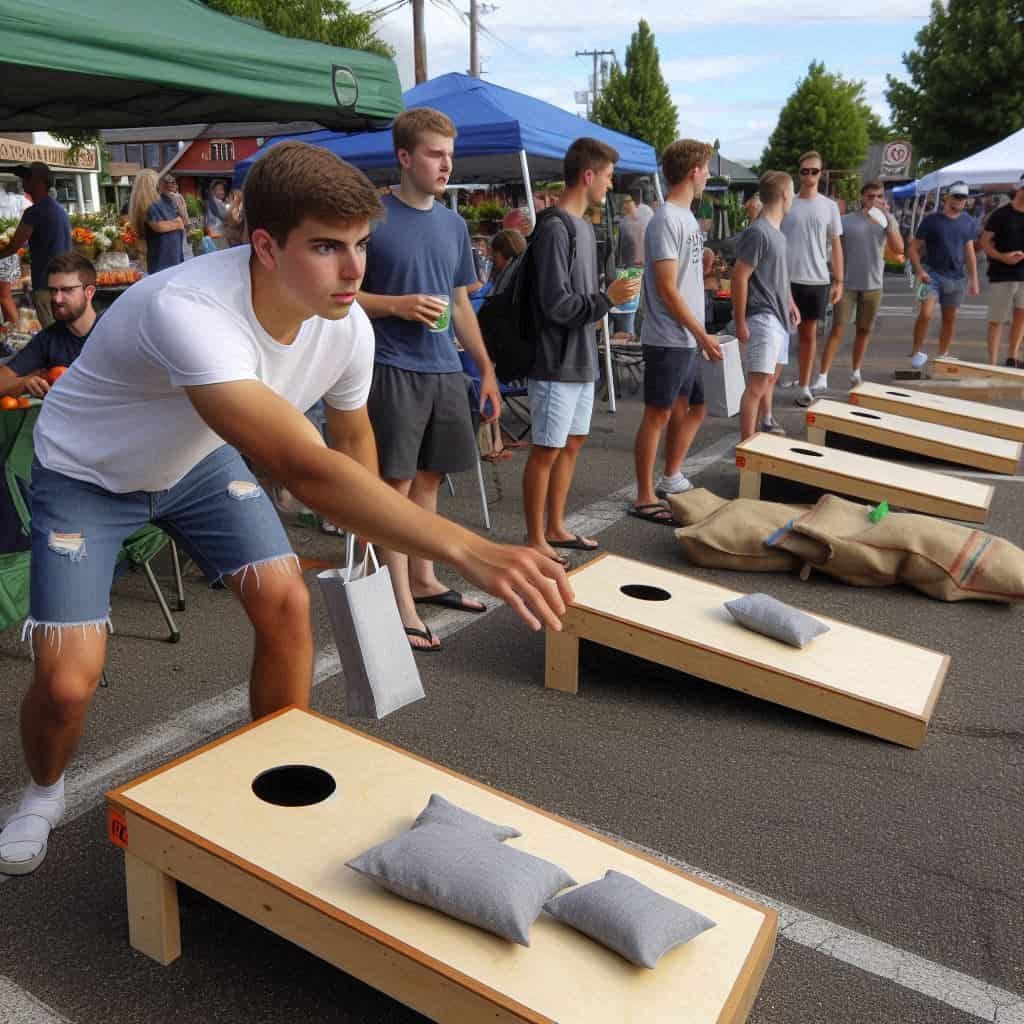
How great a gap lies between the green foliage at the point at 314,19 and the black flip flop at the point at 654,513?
1212 inches

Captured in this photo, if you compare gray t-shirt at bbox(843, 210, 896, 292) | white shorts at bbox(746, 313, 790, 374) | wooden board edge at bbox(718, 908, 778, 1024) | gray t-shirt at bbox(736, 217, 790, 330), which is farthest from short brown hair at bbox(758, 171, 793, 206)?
wooden board edge at bbox(718, 908, 778, 1024)

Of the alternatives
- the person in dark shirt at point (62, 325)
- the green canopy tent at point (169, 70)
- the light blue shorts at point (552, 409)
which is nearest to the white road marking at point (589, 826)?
the light blue shorts at point (552, 409)

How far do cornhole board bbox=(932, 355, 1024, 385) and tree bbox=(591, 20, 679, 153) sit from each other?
207 ft

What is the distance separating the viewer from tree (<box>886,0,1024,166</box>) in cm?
3569

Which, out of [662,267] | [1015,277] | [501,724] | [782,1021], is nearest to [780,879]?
[782,1021]

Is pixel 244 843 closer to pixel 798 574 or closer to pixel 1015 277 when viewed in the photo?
pixel 798 574

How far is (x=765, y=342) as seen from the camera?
738 centimetres

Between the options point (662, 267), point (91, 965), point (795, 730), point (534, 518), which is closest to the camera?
point (91, 965)

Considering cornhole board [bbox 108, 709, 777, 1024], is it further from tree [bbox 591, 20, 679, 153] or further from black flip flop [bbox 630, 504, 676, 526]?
tree [bbox 591, 20, 679, 153]

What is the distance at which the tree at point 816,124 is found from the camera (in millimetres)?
64062

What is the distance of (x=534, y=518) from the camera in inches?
214

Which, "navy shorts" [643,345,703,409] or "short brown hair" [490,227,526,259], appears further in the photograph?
"short brown hair" [490,227,526,259]

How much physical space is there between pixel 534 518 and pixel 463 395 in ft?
3.41

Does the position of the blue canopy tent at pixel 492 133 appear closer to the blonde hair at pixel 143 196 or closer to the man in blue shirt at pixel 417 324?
the blonde hair at pixel 143 196
